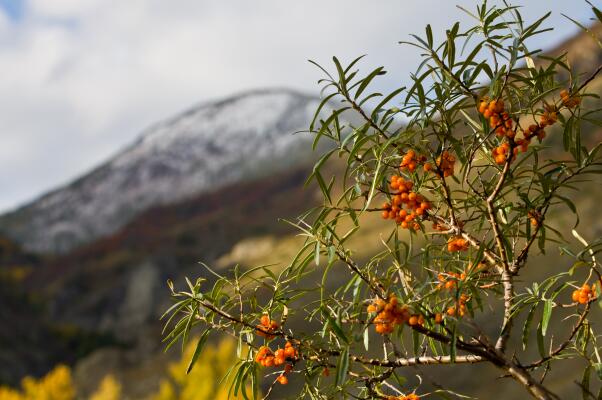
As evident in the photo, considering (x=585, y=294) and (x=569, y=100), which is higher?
(x=569, y=100)

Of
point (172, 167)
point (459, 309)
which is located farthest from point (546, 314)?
point (172, 167)

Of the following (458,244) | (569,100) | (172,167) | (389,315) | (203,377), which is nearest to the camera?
(389,315)

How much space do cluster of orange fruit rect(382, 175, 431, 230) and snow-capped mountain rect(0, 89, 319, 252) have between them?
11343cm

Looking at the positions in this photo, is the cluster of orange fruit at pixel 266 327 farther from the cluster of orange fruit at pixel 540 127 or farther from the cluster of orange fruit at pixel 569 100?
the cluster of orange fruit at pixel 569 100

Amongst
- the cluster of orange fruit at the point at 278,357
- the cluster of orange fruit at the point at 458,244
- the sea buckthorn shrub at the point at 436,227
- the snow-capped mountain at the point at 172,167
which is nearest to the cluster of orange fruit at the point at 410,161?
the sea buckthorn shrub at the point at 436,227

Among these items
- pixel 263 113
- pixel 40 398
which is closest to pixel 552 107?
pixel 40 398

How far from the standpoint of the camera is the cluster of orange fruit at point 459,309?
1668 millimetres

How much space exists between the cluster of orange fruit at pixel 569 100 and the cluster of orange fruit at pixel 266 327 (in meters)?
1.17

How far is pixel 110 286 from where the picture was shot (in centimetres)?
7500

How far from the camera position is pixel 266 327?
76.7 inches

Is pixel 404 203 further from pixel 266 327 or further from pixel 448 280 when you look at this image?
pixel 266 327

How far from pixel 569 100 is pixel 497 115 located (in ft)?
0.97

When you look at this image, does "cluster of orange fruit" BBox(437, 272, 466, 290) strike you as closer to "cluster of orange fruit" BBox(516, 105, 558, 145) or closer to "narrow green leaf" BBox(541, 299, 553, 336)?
"narrow green leaf" BBox(541, 299, 553, 336)

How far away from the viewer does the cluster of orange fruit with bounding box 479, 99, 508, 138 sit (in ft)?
5.70
